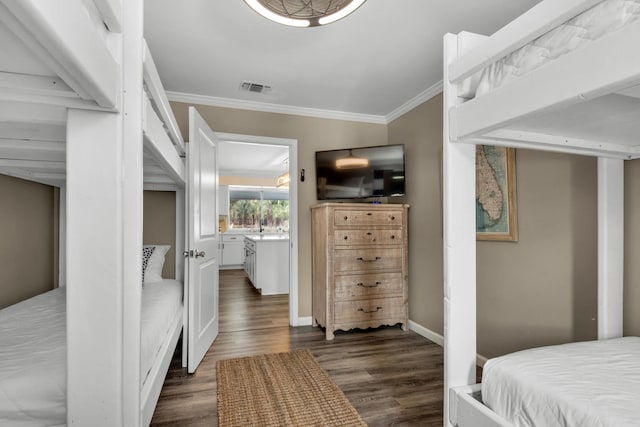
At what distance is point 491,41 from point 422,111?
2.32 meters

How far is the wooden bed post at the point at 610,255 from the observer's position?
62.4 inches

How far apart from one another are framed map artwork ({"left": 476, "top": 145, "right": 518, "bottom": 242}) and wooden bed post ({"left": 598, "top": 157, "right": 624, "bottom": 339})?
764 mm

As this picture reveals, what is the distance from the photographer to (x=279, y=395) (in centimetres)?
216

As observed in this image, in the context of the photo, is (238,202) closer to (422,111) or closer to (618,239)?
(422,111)

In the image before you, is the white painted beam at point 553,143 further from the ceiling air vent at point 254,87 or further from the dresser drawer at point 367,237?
the ceiling air vent at point 254,87

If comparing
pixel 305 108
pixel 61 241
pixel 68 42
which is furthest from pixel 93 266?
pixel 305 108

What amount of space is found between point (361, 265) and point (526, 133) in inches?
87.6

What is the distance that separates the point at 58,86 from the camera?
94 cm

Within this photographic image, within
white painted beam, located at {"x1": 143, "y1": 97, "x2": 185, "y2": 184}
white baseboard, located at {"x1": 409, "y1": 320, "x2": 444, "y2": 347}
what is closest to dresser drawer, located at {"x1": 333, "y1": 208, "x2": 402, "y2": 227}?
white baseboard, located at {"x1": 409, "y1": 320, "x2": 444, "y2": 347}

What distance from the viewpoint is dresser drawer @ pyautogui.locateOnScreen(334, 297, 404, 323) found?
330 cm

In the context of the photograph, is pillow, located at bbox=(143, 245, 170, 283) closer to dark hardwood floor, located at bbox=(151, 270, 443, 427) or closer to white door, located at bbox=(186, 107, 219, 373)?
white door, located at bbox=(186, 107, 219, 373)

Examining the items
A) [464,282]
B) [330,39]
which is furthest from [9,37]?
[330,39]

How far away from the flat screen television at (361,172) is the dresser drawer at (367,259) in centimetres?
61

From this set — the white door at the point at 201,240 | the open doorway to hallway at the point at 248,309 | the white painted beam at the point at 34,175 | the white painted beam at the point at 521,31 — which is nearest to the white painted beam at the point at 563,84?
the white painted beam at the point at 521,31
